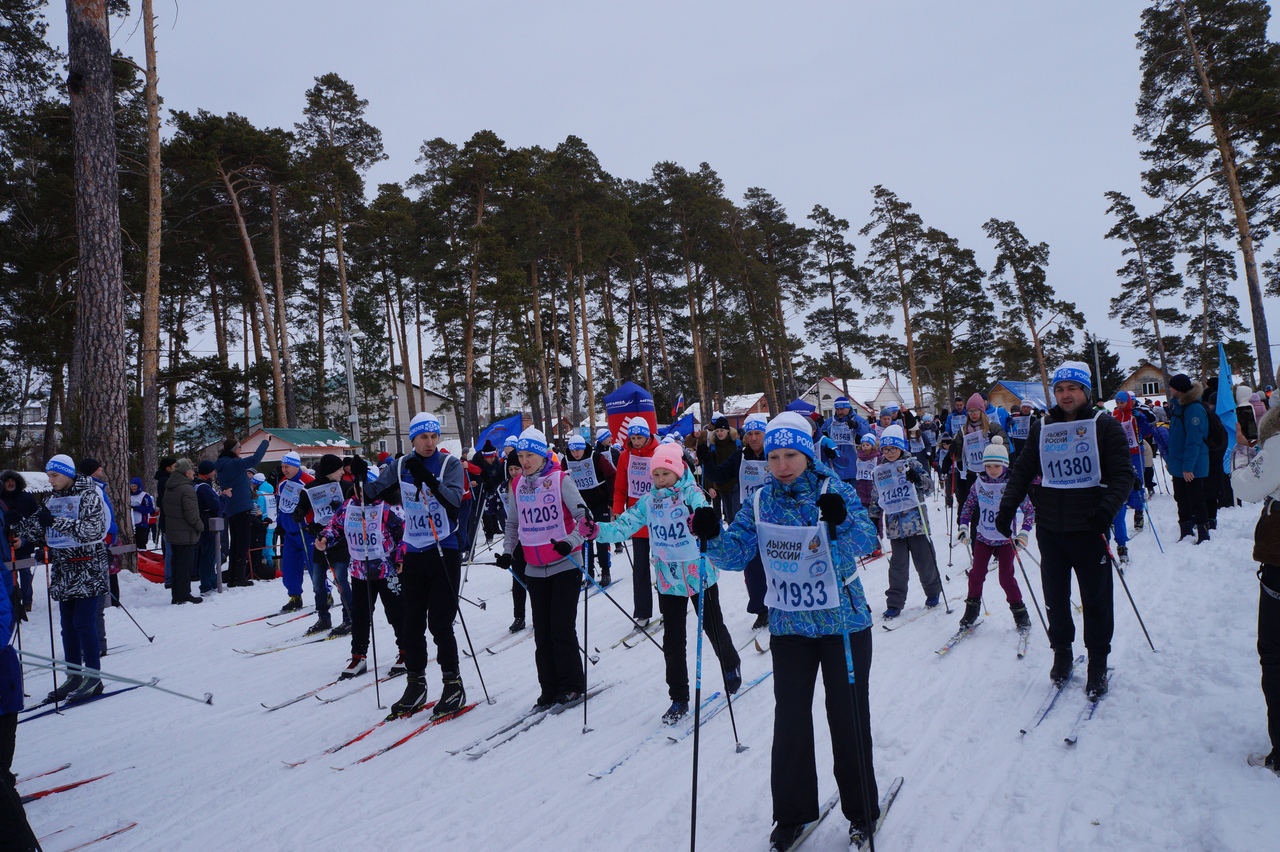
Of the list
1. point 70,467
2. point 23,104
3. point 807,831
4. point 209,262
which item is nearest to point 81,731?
point 70,467

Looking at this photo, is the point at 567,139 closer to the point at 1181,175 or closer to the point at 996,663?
the point at 1181,175

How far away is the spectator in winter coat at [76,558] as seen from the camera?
6.94 meters

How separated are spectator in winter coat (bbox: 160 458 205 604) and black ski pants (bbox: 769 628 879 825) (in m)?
11.4

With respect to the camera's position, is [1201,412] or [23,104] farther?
[23,104]

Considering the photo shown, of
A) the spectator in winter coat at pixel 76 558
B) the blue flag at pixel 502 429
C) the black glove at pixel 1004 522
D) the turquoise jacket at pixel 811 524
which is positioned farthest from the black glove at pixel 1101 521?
the blue flag at pixel 502 429

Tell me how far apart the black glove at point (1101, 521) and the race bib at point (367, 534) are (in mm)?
5672

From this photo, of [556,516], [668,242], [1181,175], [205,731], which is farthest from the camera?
[668,242]

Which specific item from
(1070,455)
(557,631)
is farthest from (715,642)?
(1070,455)

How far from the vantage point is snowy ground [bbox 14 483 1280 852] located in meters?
3.49

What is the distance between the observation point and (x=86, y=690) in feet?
24.0

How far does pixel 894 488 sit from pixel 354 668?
582cm

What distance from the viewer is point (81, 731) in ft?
20.7

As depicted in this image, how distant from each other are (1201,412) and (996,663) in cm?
594

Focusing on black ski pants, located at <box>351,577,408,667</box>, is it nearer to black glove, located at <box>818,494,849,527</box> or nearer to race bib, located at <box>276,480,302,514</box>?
race bib, located at <box>276,480,302,514</box>
